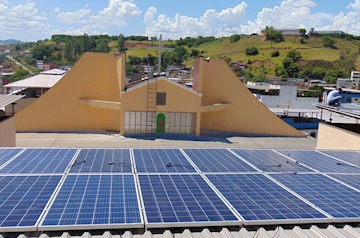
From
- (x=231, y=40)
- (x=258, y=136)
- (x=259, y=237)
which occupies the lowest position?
(x=258, y=136)

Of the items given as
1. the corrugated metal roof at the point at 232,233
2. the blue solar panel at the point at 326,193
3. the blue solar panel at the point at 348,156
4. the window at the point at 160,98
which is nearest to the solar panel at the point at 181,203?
the corrugated metal roof at the point at 232,233

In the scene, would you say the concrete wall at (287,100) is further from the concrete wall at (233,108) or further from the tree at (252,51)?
the tree at (252,51)

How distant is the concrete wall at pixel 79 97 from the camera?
2991 cm

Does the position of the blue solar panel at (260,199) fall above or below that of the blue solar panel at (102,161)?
above

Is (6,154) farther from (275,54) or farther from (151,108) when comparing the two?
(275,54)

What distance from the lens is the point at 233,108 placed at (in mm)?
32500

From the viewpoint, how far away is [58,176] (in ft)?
33.3

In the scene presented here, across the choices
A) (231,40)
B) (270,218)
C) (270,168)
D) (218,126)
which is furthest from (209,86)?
(231,40)

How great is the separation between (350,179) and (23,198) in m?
9.53

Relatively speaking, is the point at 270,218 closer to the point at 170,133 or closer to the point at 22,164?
the point at 22,164

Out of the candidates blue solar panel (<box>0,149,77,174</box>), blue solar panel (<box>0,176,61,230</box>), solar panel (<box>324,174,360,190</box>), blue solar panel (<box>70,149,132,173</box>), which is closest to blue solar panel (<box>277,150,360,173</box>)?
solar panel (<box>324,174,360,190</box>)

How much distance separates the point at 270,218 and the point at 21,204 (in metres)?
5.63

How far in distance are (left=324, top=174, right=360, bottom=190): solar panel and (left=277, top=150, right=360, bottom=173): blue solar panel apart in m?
0.45

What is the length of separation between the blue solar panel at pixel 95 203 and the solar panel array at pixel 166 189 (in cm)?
2
